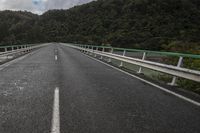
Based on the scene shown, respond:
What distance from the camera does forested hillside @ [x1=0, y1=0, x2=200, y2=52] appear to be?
65.1m

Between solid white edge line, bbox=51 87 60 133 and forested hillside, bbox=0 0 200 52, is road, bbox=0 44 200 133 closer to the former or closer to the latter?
solid white edge line, bbox=51 87 60 133

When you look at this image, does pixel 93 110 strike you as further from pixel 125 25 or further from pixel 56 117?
pixel 125 25

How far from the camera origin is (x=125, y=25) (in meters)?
92.9

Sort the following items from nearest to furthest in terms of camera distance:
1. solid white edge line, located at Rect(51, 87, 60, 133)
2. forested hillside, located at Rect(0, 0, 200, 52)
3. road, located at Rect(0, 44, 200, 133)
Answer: solid white edge line, located at Rect(51, 87, 60, 133) < road, located at Rect(0, 44, 200, 133) < forested hillside, located at Rect(0, 0, 200, 52)

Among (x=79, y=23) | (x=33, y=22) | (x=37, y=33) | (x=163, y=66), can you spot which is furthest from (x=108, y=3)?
(x=163, y=66)

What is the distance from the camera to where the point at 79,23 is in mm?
153125

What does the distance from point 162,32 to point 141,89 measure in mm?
68604

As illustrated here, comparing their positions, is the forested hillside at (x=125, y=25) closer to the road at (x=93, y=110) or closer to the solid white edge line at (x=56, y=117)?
the road at (x=93, y=110)

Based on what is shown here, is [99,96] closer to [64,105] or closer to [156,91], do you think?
[64,105]

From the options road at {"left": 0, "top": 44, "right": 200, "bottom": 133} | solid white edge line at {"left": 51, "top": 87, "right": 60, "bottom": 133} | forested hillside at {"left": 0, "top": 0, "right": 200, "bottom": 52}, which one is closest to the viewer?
solid white edge line at {"left": 51, "top": 87, "right": 60, "bottom": 133}

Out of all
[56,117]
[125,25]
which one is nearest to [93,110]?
[56,117]

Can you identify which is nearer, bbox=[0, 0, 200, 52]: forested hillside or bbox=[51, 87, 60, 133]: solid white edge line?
bbox=[51, 87, 60, 133]: solid white edge line

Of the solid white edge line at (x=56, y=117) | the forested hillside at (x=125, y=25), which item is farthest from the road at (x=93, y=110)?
the forested hillside at (x=125, y=25)

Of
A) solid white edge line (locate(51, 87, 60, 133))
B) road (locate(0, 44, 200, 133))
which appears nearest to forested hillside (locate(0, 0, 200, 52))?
road (locate(0, 44, 200, 133))
